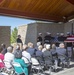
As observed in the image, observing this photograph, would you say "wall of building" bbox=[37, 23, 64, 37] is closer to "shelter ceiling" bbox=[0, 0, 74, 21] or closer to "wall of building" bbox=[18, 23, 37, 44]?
"wall of building" bbox=[18, 23, 37, 44]

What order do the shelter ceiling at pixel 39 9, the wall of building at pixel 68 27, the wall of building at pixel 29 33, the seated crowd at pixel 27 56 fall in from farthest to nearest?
the wall of building at pixel 68 27
the wall of building at pixel 29 33
the shelter ceiling at pixel 39 9
the seated crowd at pixel 27 56

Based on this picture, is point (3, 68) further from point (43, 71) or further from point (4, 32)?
point (4, 32)

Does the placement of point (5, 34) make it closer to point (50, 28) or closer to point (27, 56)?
point (50, 28)

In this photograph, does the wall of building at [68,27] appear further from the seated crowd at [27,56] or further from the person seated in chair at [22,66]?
the person seated in chair at [22,66]

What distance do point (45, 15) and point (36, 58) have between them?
8117mm

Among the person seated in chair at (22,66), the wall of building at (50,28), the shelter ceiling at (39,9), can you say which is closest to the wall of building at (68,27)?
the wall of building at (50,28)

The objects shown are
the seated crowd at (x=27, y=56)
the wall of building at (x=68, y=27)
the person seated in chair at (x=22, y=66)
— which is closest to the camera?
the person seated in chair at (x=22, y=66)

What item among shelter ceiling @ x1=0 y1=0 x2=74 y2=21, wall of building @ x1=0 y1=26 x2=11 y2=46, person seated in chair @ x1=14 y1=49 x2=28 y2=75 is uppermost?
shelter ceiling @ x1=0 y1=0 x2=74 y2=21

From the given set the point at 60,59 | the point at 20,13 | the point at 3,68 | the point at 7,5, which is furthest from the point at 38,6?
the point at 3,68

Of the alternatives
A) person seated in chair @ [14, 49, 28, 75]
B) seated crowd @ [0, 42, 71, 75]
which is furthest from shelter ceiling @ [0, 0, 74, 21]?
person seated in chair @ [14, 49, 28, 75]

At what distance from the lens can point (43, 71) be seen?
9219mm

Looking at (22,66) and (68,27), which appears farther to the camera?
(68,27)

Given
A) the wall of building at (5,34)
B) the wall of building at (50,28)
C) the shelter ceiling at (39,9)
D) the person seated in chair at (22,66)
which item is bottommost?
the person seated in chair at (22,66)

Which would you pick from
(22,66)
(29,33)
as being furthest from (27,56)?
(29,33)
